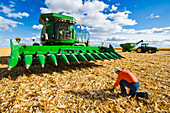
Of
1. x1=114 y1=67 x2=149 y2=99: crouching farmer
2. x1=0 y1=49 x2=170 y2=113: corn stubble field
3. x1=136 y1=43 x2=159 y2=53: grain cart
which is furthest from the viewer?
x1=136 y1=43 x2=159 y2=53: grain cart

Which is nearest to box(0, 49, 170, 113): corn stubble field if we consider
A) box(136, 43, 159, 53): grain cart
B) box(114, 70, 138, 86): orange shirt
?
box(114, 70, 138, 86): orange shirt

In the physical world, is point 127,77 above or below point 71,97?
above

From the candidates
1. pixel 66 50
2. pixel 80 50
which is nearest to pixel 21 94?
pixel 66 50

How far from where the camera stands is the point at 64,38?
6.70 metres

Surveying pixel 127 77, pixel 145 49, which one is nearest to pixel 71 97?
pixel 127 77

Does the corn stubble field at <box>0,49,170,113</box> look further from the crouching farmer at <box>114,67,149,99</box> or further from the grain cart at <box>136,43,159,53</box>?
the grain cart at <box>136,43,159,53</box>

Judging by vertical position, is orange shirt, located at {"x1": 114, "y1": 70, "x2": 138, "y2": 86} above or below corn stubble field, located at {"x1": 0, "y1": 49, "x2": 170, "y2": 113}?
above

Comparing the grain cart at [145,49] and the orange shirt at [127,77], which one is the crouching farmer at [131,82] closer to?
the orange shirt at [127,77]

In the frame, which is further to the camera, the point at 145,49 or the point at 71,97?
the point at 145,49

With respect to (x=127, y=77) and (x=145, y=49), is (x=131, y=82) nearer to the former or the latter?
(x=127, y=77)

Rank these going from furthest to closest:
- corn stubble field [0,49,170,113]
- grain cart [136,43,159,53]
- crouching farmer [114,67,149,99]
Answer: grain cart [136,43,159,53], crouching farmer [114,67,149,99], corn stubble field [0,49,170,113]

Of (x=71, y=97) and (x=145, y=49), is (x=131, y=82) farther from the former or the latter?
(x=145, y=49)

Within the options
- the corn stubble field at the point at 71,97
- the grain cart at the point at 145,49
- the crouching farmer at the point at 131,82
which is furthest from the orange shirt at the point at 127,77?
the grain cart at the point at 145,49

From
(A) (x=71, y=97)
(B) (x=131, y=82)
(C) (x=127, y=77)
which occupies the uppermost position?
(C) (x=127, y=77)
